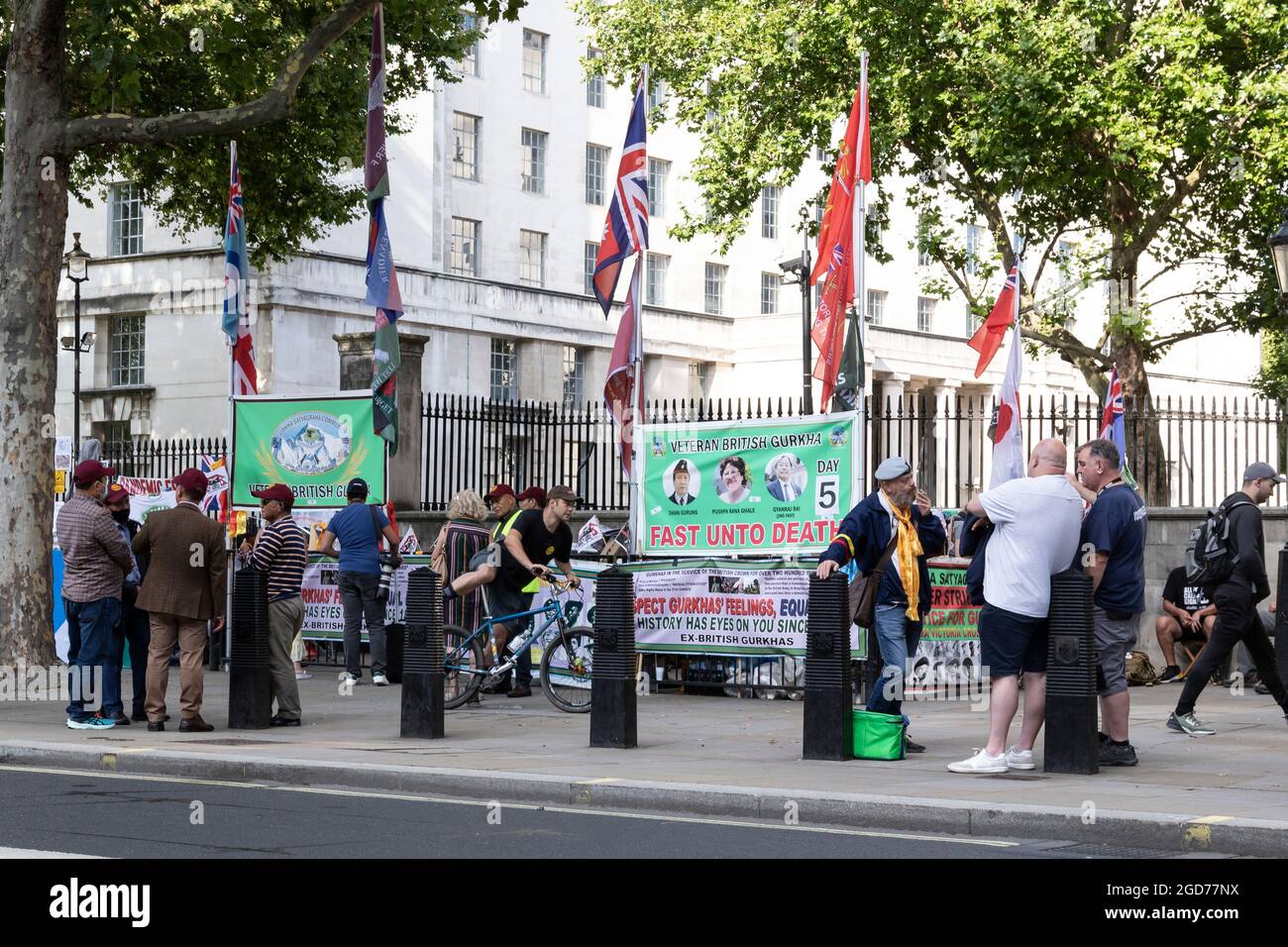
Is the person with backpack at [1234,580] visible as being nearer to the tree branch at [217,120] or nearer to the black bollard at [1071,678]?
the black bollard at [1071,678]

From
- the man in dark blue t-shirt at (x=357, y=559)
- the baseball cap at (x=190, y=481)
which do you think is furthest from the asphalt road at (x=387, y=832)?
the man in dark blue t-shirt at (x=357, y=559)

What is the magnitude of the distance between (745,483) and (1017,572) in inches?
231

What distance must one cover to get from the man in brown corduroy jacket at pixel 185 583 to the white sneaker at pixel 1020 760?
5.86 metres

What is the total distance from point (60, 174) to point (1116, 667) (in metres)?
11.3

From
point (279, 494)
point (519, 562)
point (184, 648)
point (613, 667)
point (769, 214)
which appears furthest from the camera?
point (769, 214)

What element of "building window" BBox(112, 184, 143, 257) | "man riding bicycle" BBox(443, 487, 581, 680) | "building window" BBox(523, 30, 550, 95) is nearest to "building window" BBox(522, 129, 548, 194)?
"building window" BBox(523, 30, 550, 95)

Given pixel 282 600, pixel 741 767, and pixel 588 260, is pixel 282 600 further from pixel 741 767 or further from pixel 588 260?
pixel 588 260

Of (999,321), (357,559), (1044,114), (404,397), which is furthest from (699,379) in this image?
(357,559)

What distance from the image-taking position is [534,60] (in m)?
51.2

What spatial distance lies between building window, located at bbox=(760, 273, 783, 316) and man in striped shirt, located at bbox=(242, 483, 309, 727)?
152ft

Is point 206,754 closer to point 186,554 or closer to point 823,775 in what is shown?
point 186,554

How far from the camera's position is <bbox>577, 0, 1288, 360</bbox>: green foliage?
24.6 m

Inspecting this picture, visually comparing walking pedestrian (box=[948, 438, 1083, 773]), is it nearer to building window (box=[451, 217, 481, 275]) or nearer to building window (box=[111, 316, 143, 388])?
building window (box=[111, 316, 143, 388])
